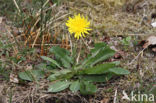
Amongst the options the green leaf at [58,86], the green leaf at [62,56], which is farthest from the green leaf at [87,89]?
the green leaf at [62,56]

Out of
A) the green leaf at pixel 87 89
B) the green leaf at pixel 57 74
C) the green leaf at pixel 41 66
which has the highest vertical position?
the green leaf at pixel 41 66

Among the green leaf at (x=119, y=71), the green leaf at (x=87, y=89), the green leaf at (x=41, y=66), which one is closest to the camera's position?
the green leaf at (x=87, y=89)

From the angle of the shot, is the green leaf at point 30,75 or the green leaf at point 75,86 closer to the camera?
the green leaf at point 75,86

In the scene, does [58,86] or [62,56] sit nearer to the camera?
[58,86]

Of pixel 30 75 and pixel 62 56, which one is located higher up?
pixel 62 56

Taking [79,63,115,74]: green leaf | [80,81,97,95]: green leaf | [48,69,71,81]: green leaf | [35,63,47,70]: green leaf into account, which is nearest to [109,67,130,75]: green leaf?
[79,63,115,74]: green leaf

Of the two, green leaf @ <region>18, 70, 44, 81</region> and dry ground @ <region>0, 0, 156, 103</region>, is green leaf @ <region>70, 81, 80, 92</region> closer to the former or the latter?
dry ground @ <region>0, 0, 156, 103</region>

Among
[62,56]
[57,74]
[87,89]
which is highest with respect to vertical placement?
[62,56]

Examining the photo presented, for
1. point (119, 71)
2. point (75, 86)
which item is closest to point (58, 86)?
point (75, 86)

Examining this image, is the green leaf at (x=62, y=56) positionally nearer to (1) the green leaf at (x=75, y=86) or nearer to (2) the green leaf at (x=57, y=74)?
(2) the green leaf at (x=57, y=74)

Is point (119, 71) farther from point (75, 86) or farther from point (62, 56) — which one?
point (62, 56)

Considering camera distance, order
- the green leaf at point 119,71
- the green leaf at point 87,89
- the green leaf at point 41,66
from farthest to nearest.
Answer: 1. the green leaf at point 41,66
2. the green leaf at point 119,71
3. the green leaf at point 87,89
